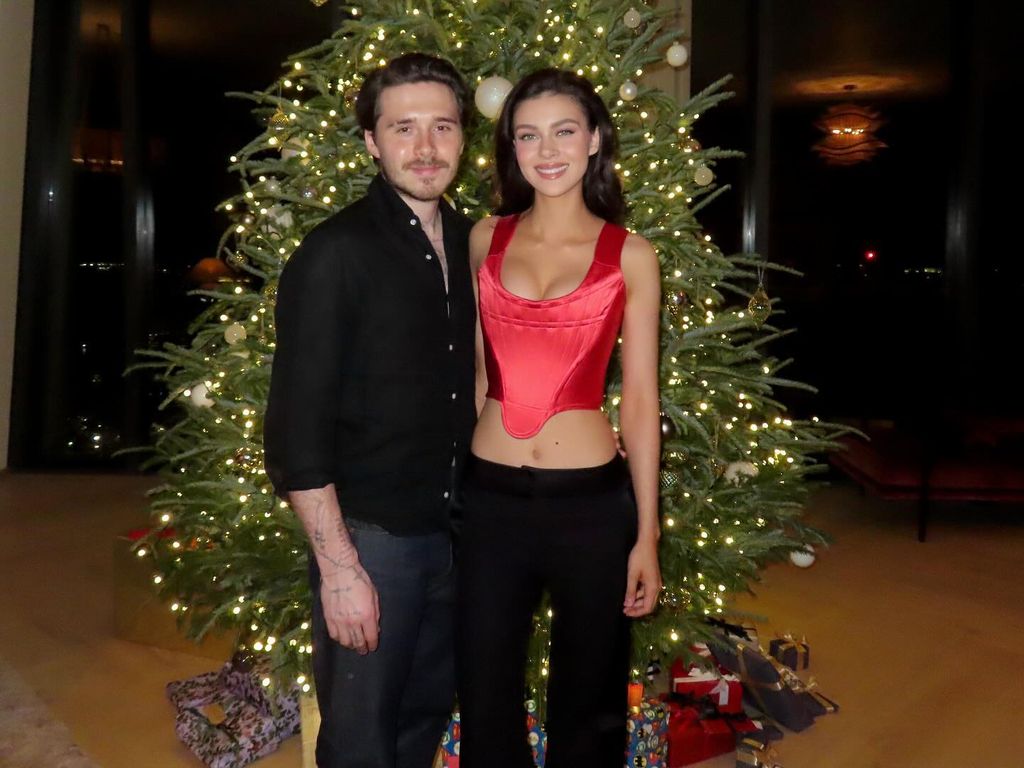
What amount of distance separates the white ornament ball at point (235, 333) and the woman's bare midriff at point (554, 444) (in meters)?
0.86

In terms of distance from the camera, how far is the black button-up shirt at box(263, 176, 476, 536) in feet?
5.01

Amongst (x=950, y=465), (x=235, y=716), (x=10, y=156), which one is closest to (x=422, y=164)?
(x=235, y=716)

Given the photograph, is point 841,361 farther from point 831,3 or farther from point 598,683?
point 598,683

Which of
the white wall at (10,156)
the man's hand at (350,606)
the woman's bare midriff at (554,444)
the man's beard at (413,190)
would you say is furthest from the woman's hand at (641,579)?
the white wall at (10,156)

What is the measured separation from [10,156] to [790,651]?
528cm

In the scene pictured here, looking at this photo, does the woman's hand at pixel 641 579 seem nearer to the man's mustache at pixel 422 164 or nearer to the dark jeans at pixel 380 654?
the dark jeans at pixel 380 654

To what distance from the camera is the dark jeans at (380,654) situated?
5.36 feet

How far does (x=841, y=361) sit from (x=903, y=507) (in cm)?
118

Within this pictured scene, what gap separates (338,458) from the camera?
5.38 feet

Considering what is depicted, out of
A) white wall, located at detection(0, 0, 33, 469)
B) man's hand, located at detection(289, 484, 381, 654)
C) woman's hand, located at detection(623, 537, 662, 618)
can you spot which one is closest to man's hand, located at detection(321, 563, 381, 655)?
man's hand, located at detection(289, 484, 381, 654)

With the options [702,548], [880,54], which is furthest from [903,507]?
[702,548]

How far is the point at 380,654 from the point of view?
1.64 metres

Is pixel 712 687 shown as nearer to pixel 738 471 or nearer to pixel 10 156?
pixel 738 471

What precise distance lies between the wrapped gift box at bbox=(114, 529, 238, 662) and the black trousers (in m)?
1.84
